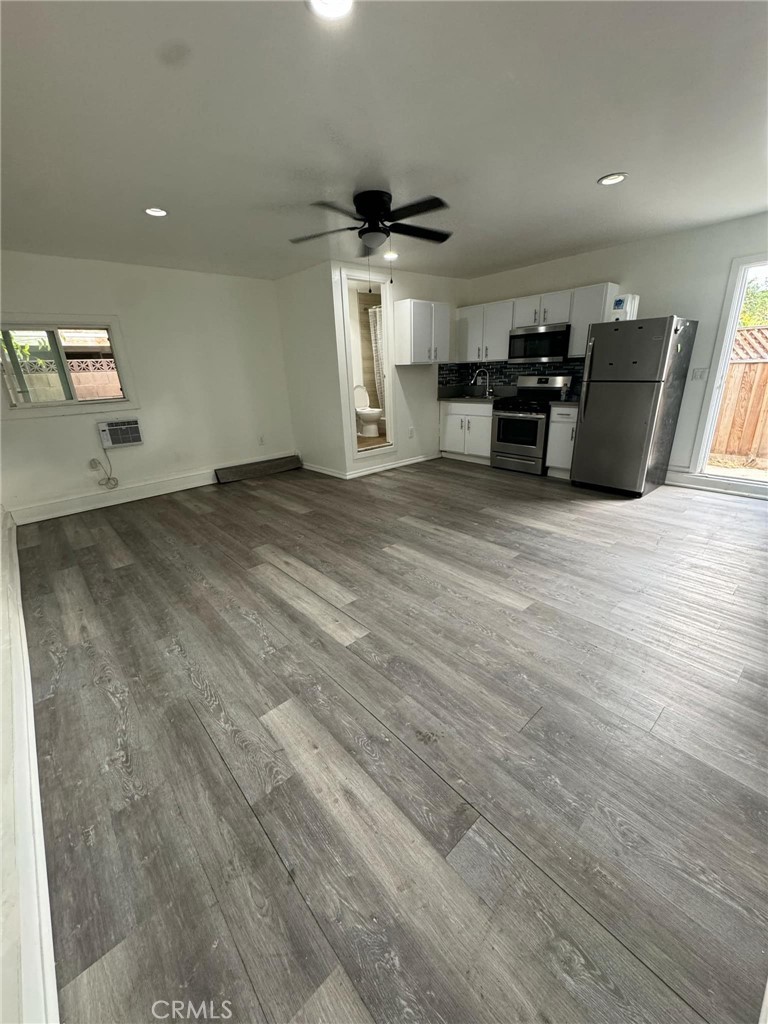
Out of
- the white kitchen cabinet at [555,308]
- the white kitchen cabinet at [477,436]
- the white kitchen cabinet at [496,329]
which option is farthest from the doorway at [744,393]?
the white kitchen cabinet at [477,436]

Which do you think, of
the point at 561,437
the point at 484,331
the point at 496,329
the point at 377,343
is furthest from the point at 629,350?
the point at 377,343

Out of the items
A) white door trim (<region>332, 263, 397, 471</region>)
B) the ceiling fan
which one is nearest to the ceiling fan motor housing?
the ceiling fan

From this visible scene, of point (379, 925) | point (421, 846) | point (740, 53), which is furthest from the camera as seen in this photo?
point (740, 53)

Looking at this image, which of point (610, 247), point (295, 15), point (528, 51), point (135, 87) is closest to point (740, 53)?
point (528, 51)

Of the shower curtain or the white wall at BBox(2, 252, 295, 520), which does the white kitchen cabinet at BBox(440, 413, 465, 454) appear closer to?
the shower curtain

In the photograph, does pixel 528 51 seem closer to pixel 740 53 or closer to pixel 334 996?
pixel 740 53

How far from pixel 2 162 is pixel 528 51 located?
8.93ft

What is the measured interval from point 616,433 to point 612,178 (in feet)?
7.11

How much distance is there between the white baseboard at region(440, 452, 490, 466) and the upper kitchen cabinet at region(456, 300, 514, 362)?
1350mm

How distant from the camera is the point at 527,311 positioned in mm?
4828

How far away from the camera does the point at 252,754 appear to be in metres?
1.48

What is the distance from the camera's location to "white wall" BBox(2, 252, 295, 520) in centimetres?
377

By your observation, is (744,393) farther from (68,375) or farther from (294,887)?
(68,375)

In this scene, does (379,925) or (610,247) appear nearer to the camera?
(379,925)
